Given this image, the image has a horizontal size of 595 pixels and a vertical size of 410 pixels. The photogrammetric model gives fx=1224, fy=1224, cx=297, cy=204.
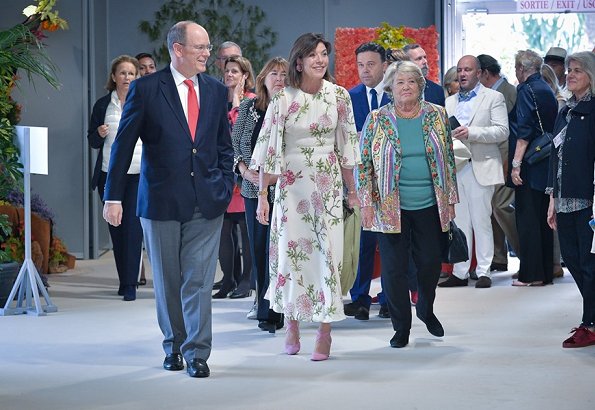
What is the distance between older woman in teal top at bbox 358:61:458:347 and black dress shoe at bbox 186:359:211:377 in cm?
123

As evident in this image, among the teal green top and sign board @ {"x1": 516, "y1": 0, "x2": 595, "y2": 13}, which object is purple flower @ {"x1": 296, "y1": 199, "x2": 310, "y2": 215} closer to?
the teal green top

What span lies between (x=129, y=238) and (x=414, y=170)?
9.20 feet

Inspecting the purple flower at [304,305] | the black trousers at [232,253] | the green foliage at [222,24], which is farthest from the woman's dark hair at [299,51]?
the green foliage at [222,24]

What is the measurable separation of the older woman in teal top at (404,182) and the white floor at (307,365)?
478mm

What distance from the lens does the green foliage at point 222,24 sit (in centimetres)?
1248

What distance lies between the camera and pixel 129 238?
8602 millimetres

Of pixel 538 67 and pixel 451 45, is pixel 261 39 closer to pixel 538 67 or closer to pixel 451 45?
pixel 451 45

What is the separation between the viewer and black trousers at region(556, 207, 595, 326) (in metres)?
6.57

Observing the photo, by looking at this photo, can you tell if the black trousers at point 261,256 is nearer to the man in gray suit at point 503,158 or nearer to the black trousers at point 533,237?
the black trousers at point 533,237

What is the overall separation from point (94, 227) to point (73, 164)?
619 mm

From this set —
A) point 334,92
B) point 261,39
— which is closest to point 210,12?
point 261,39

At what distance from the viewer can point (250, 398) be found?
17.3ft

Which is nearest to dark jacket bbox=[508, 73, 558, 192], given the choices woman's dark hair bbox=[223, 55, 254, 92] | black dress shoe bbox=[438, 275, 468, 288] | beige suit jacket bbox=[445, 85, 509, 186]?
beige suit jacket bbox=[445, 85, 509, 186]

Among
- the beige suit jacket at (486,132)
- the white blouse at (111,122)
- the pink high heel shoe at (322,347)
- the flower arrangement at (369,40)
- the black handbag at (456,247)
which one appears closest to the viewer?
the pink high heel shoe at (322,347)
